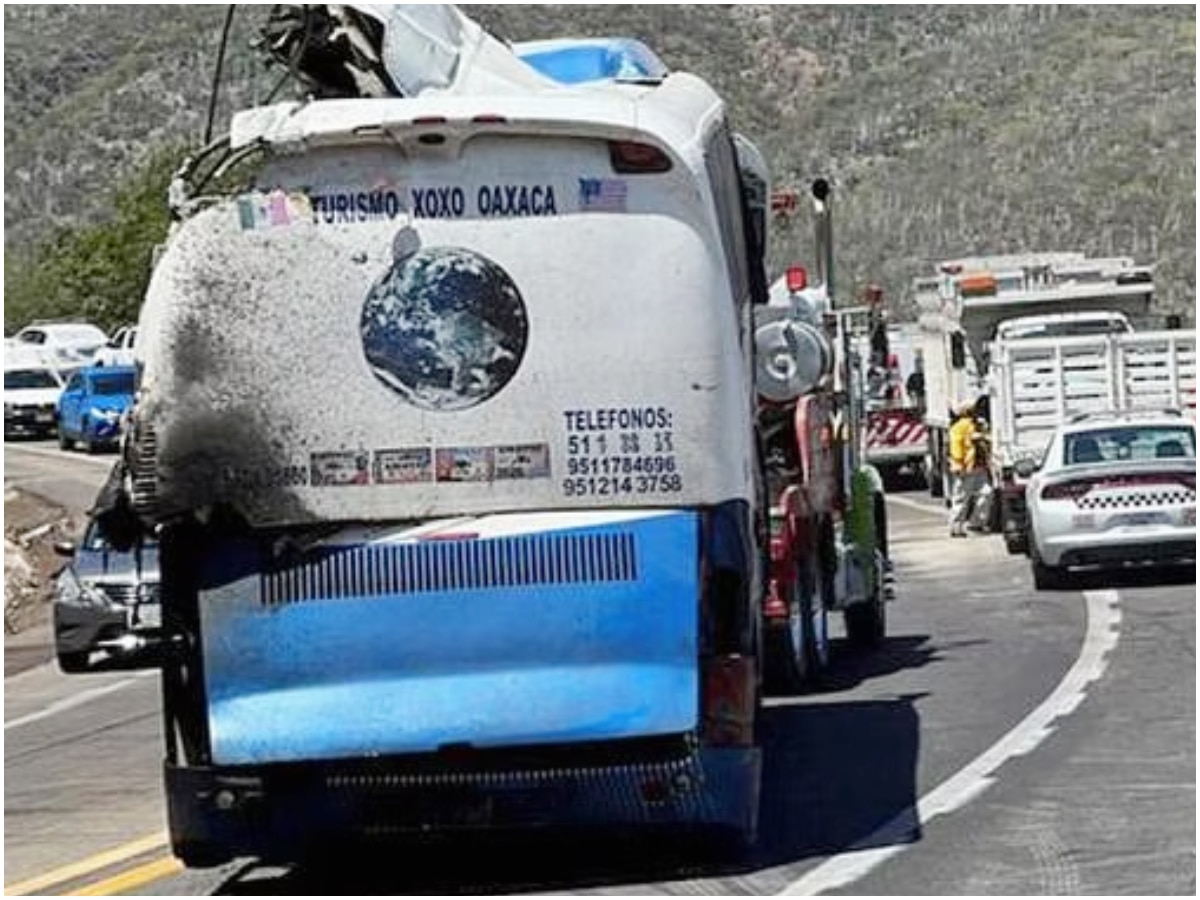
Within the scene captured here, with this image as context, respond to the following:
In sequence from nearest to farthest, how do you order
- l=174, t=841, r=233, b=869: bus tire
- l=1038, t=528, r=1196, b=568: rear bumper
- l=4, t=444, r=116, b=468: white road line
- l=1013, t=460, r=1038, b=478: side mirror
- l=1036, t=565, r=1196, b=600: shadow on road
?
l=174, t=841, r=233, b=869: bus tire < l=1038, t=528, r=1196, b=568: rear bumper < l=1036, t=565, r=1196, b=600: shadow on road < l=1013, t=460, r=1038, b=478: side mirror < l=4, t=444, r=116, b=468: white road line

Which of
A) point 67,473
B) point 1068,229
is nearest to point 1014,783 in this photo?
point 67,473

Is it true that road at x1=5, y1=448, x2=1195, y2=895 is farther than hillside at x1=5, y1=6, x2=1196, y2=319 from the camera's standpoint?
No

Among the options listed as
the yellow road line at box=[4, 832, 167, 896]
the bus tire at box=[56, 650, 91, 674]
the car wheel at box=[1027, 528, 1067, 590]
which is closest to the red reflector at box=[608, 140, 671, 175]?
the yellow road line at box=[4, 832, 167, 896]

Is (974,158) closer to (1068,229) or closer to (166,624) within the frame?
(1068,229)

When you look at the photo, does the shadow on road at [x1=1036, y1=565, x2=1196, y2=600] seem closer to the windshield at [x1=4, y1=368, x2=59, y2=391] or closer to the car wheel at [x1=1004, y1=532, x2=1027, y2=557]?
the car wheel at [x1=1004, y1=532, x2=1027, y2=557]

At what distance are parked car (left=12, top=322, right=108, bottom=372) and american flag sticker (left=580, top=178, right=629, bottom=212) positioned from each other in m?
54.2

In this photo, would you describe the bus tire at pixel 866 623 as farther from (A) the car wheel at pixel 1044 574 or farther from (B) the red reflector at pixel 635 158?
(B) the red reflector at pixel 635 158

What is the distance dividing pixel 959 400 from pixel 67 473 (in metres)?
19.0

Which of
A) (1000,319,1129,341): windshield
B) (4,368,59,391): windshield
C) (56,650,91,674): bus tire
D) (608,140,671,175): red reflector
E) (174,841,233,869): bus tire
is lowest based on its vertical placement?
(56,650,91,674): bus tire

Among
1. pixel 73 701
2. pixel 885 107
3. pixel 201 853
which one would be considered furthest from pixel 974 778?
pixel 885 107

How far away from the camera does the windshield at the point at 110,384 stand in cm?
5509

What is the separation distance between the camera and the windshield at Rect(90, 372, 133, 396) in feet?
181

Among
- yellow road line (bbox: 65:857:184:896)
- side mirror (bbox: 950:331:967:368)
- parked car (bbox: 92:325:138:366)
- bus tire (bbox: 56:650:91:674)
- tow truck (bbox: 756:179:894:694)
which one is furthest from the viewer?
parked car (bbox: 92:325:138:366)

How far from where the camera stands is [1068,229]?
3056 inches
